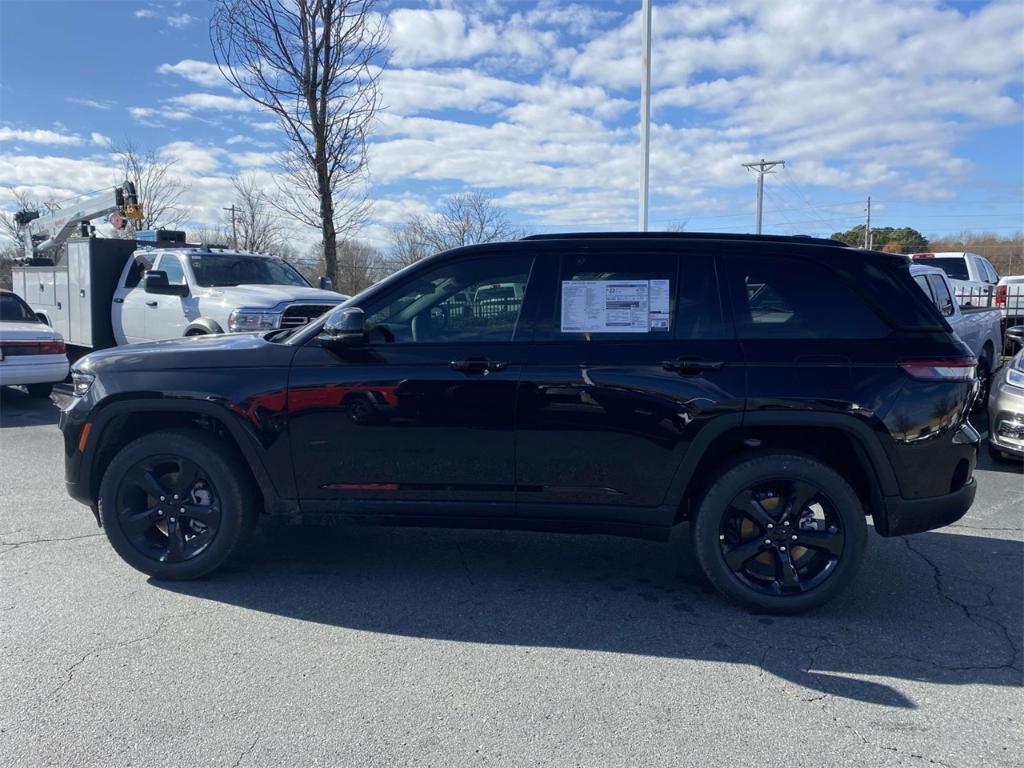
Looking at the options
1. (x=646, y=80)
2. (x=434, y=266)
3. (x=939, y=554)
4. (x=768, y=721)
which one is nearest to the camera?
(x=768, y=721)

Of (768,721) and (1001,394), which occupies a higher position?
(1001,394)

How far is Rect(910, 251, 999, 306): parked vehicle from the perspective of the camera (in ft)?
49.3

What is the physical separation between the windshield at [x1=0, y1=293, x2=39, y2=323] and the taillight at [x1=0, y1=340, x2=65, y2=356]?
966 millimetres

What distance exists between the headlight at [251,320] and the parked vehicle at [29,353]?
9.83 feet

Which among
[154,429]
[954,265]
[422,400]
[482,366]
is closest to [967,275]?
[954,265]

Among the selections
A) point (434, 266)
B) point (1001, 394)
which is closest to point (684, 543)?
point (434, 266)

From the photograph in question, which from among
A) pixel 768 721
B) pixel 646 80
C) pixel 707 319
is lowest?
pixel 768 721

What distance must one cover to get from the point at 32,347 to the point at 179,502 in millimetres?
7355

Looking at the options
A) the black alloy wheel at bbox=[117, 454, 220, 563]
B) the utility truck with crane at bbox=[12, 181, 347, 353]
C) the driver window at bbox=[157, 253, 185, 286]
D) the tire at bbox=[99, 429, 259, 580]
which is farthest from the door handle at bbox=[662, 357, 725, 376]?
the driver window at bbox=[157, 253, 185, 286]

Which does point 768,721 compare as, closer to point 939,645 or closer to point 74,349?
point 939,645

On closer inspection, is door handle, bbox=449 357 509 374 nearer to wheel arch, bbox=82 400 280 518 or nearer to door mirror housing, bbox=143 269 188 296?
wheel arch, bbox=82 400 280 518

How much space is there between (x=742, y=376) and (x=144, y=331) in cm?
963

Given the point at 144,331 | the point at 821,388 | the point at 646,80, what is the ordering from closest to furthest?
the point at 821,388 → the point at 144,331 → the point at 646,80

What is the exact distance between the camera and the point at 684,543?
17.3ft
